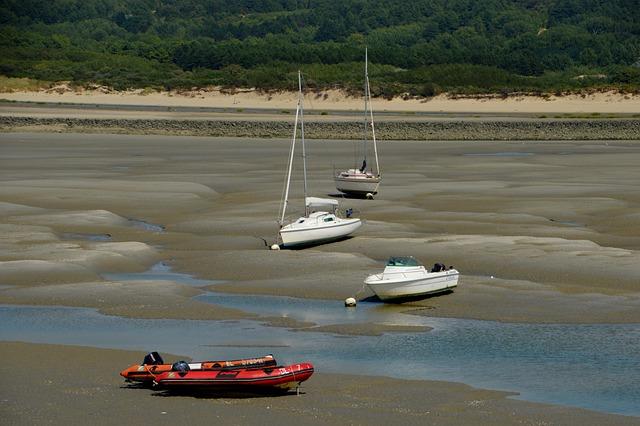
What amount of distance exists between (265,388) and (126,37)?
166 m

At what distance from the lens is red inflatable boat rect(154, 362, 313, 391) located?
1981 centimetres

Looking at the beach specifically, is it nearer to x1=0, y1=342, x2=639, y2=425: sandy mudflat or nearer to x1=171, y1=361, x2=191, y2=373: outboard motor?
x1=0, y1=342, x2=639, y2=425: sandy mudflat

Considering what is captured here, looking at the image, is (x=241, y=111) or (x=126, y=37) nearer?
(x=241, y=111)

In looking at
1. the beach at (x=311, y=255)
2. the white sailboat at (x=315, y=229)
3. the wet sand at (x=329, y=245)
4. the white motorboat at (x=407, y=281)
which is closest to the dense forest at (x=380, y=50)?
the wet sand at (x=329, y=245)

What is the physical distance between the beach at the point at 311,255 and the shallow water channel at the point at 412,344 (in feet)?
1.65

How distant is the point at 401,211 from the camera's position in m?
41.6

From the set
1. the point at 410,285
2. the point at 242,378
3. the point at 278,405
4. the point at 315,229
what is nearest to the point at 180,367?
the point at 242,378

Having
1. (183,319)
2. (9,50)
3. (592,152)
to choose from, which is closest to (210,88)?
(9,50)

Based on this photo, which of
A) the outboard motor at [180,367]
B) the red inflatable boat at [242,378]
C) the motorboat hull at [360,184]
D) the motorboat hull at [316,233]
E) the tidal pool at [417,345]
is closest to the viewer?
the red inflatable boat at [242,378]

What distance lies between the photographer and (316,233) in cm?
3484

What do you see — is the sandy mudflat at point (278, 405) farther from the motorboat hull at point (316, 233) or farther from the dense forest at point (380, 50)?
the dense forest at point (380, 50)

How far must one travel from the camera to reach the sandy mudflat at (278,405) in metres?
18.6

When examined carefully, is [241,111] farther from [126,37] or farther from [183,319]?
[126,37]

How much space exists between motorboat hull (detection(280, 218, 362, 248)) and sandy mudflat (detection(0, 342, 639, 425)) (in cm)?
1317
